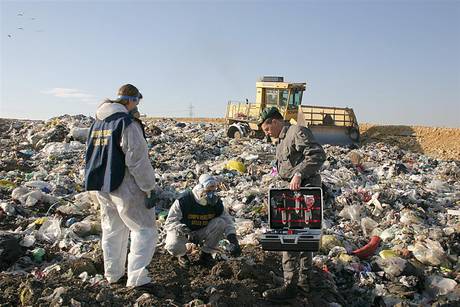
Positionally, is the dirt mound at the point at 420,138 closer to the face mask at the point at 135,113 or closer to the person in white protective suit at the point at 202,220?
the person in white protective suit at the point at 202,220

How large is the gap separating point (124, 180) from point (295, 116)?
44.4 ft

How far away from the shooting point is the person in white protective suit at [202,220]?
14.1 feet

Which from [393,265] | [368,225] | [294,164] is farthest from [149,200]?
[368,225]

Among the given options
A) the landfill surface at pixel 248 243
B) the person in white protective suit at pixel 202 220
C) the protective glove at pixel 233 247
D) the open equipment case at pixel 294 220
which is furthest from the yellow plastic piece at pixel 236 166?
the open equipment case at pixel 294 220

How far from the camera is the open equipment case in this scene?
3619mm

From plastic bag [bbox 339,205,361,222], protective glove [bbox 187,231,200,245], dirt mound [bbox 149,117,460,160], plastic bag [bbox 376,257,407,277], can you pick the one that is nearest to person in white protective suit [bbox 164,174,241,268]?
protective glove [bbox 187,231,200,245]

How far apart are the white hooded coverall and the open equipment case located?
948mm

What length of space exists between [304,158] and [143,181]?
4.40 feet

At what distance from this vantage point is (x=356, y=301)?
173 inches

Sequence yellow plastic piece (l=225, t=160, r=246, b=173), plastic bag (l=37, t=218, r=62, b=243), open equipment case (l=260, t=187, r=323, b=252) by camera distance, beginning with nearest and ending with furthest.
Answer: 1. open equipment case (l=260, t=187, r=323, b=252)
2. plastic bag (l=37, t=218, r=62, b=243)
3. yellow plastic piece (l=225, t=160, r=246, b=173)

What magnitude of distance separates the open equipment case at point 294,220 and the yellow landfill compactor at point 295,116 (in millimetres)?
12298

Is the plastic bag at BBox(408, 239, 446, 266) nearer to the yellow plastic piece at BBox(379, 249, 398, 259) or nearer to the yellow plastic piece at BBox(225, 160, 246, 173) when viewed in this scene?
the yellow plastic piece at BBox(379, 249, 398, 259)

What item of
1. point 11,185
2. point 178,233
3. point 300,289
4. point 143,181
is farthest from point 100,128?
point 11,185

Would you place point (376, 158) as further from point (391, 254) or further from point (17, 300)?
point (17, 300)
